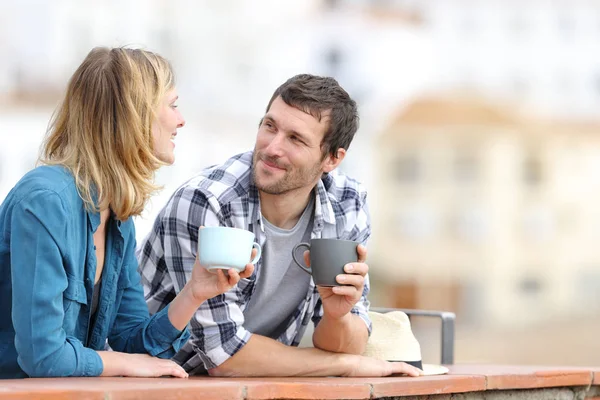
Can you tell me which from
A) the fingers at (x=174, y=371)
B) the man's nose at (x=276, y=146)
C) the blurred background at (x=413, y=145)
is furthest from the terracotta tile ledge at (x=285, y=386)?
the blurred background at (x=413, y=145)

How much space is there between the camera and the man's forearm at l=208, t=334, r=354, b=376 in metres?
3.18

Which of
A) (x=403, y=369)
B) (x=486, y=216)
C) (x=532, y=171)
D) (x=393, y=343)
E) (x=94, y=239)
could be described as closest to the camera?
(x=94, y=239)

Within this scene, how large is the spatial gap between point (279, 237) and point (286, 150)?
284 mm

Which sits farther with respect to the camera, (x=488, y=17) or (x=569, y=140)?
(x=488, y=17)

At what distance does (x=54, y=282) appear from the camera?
2531 millimetres

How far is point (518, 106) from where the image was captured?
155 feet

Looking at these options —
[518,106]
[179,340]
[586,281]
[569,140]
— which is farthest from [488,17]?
[179,340]

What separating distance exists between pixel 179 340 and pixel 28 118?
3654cm

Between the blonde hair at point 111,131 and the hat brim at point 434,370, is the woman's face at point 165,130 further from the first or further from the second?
the hat brim at point 434,370

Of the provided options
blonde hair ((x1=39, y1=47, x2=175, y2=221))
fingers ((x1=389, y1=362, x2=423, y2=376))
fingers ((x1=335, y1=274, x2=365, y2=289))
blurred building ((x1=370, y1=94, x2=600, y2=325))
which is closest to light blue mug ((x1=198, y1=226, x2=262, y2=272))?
blonde hair ((x1=39, y1=47, x2=175, y2=221))

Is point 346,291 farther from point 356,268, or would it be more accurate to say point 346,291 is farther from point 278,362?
point 278,362

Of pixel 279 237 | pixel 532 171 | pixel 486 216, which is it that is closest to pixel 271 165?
pixel 279 237

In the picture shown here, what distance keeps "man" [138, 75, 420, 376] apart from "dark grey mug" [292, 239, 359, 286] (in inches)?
5.0

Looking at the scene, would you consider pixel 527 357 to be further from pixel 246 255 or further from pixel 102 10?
pixel 246 255
